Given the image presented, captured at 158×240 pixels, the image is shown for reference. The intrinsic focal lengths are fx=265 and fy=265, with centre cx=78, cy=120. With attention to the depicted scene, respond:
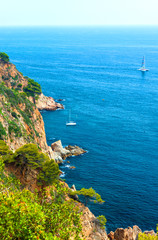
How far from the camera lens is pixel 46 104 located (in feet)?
383

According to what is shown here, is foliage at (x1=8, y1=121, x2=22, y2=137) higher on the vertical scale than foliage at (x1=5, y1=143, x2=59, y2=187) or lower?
higher

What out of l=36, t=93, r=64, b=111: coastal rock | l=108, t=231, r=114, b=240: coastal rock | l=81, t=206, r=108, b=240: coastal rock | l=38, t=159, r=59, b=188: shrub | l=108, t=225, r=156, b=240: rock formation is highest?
l=38, t=159, r=59, b=188: shrub

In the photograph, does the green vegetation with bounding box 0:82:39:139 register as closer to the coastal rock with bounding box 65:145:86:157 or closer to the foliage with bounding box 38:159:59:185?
the foliage with bounding box 38:159:59:185

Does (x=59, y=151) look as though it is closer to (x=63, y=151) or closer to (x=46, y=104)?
(x=63, y=151)

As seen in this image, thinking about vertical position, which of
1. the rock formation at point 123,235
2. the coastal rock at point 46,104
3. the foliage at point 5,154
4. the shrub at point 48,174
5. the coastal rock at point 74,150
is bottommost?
the rock formation at point 123,235

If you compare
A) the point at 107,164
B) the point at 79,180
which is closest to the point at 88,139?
the point at 107,164

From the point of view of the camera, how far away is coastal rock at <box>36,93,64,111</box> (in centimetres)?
11476

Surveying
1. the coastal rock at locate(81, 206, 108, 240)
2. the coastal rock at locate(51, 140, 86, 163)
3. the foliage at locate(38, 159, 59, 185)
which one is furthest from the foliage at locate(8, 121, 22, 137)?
the coastal rock at locate(51, 140, 86, 163)

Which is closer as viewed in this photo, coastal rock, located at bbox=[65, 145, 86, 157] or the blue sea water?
the blue sea water

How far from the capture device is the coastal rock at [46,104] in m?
115

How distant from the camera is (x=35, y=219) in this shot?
19688mm

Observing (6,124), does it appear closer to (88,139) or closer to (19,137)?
(19,137)

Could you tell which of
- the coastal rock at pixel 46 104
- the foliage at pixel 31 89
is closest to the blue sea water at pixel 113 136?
the coastal rock at pixel 46 104

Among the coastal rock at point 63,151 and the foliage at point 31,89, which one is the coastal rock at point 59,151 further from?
the foliage at point 31,89
